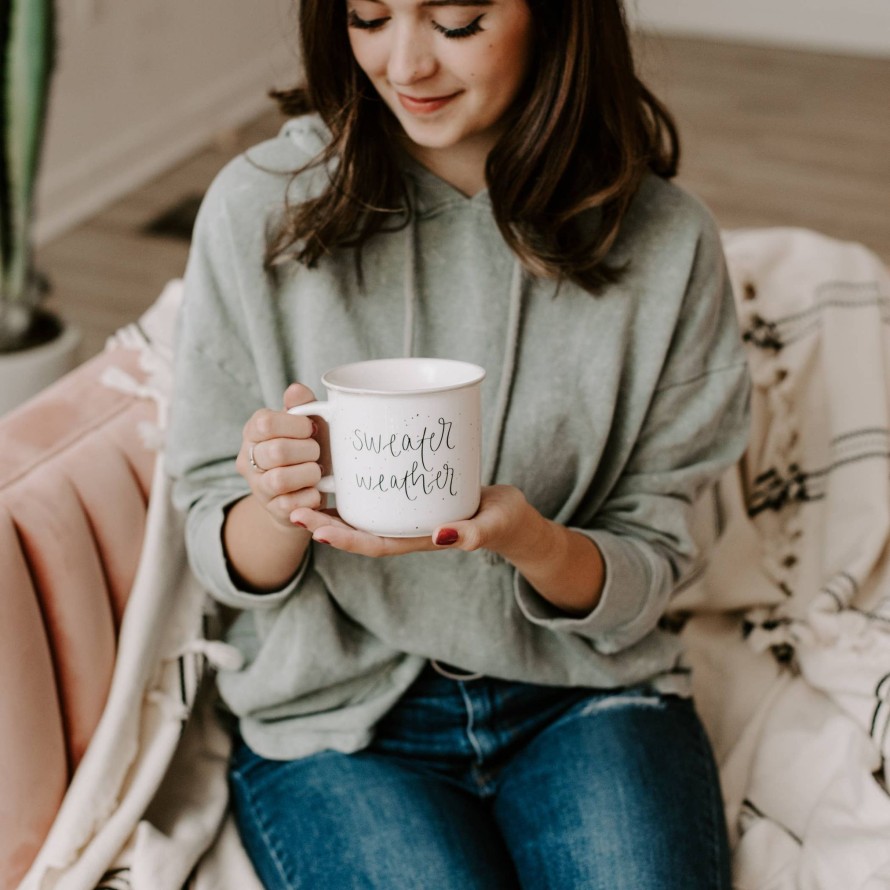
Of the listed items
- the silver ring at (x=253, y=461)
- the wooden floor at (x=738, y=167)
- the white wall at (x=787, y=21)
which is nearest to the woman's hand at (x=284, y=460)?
the silver ring at (x=253, y=461)

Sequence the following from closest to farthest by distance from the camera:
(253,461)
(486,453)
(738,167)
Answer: (253,461)
(486,453)
(738,167)

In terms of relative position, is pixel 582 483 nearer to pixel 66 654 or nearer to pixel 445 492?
pixel 445 492

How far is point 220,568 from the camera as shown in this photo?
39.2 inches

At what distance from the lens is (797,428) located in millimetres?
1358

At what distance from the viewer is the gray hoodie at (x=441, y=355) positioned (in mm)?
1024

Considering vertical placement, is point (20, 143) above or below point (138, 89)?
above

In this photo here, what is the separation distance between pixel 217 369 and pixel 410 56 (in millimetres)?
323

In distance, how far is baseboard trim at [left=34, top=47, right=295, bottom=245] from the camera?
3.22 metres

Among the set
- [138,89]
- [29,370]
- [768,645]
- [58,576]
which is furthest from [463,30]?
[138,89]

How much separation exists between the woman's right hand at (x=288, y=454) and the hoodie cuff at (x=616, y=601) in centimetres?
27

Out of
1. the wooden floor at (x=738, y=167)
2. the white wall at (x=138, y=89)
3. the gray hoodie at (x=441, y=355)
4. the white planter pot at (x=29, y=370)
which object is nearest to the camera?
the gray hoodie at (x=441, y=355)

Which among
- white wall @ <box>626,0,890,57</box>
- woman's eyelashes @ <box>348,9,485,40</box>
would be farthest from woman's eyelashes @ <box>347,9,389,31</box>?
white wall @ <box>626,0,890,57</box>

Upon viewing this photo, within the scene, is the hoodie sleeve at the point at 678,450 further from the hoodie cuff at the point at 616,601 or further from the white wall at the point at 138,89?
the white wall at the point at 138,89

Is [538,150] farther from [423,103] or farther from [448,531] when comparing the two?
[448,531]
